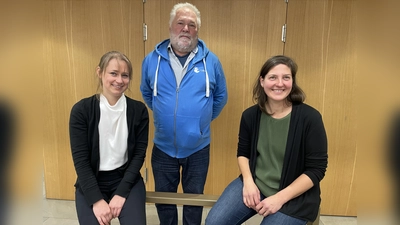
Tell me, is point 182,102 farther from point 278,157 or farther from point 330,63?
point 330,63

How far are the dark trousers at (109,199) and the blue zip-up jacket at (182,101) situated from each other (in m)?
0.33

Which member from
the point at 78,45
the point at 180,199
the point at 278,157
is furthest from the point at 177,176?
the point at 78,45

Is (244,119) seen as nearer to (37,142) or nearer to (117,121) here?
(117,121)

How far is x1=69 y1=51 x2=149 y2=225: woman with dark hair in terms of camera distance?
1.46m

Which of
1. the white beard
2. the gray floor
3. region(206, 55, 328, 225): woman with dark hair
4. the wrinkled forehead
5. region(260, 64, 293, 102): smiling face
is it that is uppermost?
the wrinkled forehead

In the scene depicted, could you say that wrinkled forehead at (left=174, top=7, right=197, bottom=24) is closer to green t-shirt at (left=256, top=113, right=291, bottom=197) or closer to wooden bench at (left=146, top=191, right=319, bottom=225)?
green t-shirt at (left=256, top=113, right=291, bottom=197)

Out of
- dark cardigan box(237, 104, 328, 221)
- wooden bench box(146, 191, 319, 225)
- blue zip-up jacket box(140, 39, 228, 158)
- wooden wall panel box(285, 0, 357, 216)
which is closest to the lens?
dark cardigan box(237, 104, 328, 221)

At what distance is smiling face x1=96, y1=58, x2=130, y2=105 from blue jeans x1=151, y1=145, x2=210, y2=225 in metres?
0.51

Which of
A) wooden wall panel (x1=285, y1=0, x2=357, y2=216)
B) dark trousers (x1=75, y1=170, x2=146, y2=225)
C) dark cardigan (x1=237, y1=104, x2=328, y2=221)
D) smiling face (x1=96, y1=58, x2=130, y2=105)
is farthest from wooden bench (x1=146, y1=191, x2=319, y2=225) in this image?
wooden wall panel (x1=285, y1=0, x2=357, y2=216)

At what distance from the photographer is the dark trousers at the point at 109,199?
1.44 m

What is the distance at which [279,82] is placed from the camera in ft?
4.76

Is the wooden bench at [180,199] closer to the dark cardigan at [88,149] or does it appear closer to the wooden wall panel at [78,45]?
the dark cardigan at [88,149]

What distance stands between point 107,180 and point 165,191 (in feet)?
1.45

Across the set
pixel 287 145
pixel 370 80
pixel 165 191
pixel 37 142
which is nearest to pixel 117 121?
pixel 165 191
